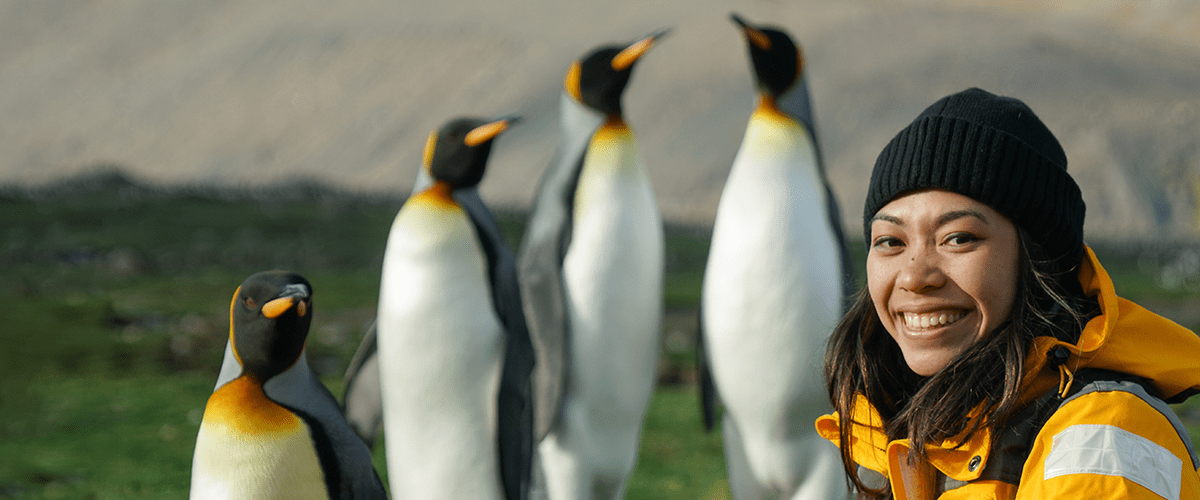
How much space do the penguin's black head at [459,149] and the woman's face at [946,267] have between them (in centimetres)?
173

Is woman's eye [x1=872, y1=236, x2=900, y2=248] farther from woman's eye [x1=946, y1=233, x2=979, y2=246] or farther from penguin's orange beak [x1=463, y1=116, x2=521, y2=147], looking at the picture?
penguin's orange beak [x1=463, y1=116, x2=521, y2=147]

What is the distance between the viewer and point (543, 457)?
2.77m

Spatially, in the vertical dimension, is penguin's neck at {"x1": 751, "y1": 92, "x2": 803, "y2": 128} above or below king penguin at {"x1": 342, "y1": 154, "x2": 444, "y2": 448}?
above

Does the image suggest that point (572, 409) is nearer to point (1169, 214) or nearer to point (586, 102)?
point (586, 102)

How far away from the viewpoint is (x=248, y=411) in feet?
6.05

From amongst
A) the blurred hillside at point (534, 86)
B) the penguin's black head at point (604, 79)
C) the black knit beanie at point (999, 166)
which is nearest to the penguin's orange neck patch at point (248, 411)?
the black knit beanie at point (999, 166)

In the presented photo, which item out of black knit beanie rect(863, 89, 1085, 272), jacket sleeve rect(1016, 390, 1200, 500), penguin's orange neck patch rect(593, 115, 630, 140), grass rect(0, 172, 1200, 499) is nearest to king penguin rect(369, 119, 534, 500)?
penguin's orange neck patch rect(593, 115, 630, 140)

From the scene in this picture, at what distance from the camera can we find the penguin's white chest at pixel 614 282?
107 inches

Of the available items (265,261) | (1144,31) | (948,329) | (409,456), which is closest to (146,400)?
(409,456)

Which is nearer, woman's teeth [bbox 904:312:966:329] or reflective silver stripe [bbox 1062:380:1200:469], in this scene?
reflective silver stripe [bbox 1062:380:1200:469]

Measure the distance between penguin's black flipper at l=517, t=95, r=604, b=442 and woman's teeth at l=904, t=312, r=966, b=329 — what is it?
1.77 m

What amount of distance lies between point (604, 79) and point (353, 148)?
5153 centimetres

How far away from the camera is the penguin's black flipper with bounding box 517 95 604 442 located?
107 inches

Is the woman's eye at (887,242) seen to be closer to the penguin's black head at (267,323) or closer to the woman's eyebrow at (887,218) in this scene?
the woman's eyebrow at (887,218)
